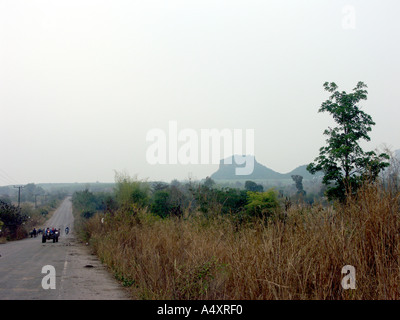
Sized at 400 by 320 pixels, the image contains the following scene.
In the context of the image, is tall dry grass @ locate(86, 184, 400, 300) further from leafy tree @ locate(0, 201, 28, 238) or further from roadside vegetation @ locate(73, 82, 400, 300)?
leafy tree @ locate(0, 201, 28, 238)

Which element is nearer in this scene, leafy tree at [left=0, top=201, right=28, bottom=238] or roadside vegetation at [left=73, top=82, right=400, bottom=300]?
roadside vegetation at [left=73, top=82, right=400, bottom=300]

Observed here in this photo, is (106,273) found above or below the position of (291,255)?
below

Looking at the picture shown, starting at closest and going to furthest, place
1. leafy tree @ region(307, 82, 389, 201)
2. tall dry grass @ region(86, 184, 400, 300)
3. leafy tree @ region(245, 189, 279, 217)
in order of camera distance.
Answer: tall dry grass @ region(86, 184, 400, 300) < leafy tree @ region(245, 189, 279, 217) < leafy tree @ region(307, 82, 389, 201)

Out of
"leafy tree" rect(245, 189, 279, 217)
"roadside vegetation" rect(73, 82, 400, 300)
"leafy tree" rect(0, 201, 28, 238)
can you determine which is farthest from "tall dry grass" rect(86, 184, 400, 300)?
"leafy tree" rect(0, 201, 28, 238)

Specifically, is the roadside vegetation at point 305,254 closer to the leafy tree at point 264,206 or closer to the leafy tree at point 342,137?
the leafy tree at point 264,206

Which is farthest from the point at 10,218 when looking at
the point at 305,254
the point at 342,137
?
the point at 305,254

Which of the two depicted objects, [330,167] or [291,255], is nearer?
[291,255]

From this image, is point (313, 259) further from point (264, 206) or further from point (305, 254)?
point (264, 206)
